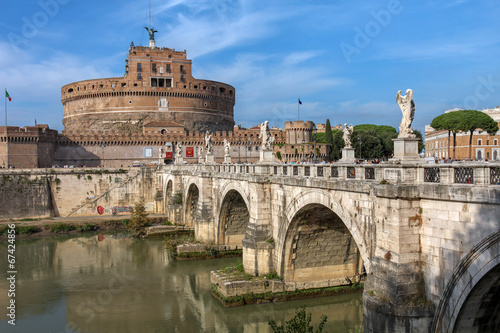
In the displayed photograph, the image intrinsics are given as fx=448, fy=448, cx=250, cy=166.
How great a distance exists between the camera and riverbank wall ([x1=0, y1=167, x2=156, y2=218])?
43.8 meters

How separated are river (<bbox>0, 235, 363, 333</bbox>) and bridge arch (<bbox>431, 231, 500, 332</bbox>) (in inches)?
138

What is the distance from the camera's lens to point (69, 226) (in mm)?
38562

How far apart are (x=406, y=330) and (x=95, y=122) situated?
6898 cm

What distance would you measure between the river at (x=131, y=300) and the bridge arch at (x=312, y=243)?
3.86 feet

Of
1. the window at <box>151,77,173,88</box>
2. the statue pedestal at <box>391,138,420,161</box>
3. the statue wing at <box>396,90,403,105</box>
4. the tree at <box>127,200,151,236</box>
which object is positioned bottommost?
the tree at <box>127,200,151,236</box>

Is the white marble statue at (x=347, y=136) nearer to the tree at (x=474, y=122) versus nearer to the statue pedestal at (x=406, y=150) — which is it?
the statue pedestal at (x=406, y=150)

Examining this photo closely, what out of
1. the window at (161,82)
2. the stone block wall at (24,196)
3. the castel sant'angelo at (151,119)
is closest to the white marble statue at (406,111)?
the stone block wall at (24,196)

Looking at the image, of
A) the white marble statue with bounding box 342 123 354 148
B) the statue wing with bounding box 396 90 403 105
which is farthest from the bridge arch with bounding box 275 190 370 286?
the statue wing with bounding box 396 90 403 105

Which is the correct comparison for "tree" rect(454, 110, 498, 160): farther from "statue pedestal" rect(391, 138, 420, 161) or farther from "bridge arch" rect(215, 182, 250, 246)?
"statue pedestal" rect(391, 138, 420, 161)

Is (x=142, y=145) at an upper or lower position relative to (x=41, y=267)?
upper

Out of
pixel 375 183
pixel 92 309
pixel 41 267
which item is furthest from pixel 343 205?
pixel 41 267

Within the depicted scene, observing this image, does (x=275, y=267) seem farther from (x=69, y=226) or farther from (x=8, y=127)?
(x=8, y=127)

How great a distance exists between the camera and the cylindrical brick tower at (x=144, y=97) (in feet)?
233

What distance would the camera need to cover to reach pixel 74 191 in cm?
4650
